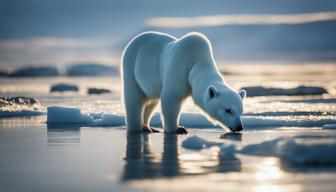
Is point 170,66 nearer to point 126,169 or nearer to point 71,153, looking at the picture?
point 71,153

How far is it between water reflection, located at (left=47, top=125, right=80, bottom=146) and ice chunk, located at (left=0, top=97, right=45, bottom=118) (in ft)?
7.29

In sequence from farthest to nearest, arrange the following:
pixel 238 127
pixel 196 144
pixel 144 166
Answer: pixel 238 127 < pixel 196 144 < pixel 144 166

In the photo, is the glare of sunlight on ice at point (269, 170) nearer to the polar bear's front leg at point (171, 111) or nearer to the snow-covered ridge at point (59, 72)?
the polar bear's front leg at point (171, 111)

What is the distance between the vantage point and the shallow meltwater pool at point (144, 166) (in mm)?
5531

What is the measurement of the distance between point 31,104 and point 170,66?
17.4 ft

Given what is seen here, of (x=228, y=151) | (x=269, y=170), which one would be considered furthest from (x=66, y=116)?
(x=269, y=170)

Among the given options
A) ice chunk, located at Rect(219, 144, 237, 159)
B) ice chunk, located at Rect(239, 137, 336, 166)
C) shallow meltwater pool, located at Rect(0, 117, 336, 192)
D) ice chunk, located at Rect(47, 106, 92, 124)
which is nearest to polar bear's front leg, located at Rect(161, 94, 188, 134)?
shallow meltwater pool, located at Rect(0, 117, 336, 192)

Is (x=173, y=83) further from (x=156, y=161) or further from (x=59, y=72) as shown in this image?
(x=59, y=72)

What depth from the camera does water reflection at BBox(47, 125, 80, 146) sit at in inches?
341

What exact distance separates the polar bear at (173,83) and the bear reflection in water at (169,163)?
1058mm

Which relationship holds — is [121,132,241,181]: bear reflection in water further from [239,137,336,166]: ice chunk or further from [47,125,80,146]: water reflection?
[47,125,80,146]: water reflection

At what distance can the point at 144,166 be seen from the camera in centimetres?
654

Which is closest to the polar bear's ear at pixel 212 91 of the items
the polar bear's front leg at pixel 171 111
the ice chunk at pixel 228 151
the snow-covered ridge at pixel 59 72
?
the polar bear's front leg at pixel 171 111

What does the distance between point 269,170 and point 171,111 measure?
372 centimetres
